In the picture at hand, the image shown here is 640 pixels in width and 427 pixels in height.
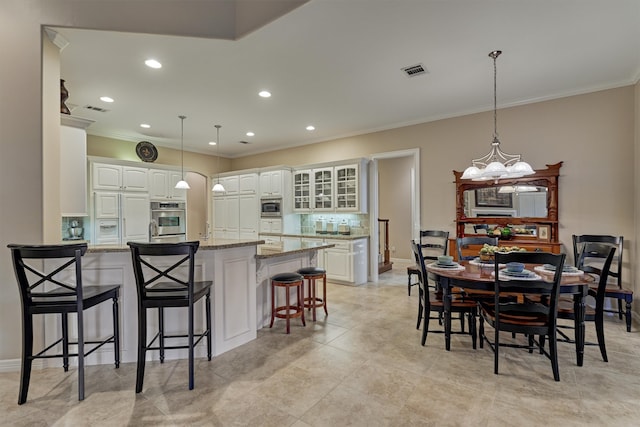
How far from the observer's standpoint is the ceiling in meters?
2.45

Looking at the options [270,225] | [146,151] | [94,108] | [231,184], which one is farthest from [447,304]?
[146,151]

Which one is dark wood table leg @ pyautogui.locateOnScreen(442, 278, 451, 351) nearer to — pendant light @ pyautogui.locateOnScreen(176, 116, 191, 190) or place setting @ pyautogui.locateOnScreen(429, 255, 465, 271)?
place setting @ pyautogui.locateOnScreen(429, 255, 465, 271)

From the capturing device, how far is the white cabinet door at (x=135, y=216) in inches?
224

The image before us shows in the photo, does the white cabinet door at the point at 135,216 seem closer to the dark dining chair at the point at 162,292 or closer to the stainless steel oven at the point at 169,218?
the stainless steel oven at the point at 169,218

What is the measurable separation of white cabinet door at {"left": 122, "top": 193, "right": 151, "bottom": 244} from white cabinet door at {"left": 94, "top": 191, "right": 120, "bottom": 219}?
11 centimetres

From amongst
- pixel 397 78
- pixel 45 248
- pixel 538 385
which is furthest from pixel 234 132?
pixel 538 385

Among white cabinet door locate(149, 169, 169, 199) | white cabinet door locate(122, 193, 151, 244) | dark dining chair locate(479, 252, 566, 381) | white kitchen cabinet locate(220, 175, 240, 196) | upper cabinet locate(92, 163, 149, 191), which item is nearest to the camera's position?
dark dining chair locate(479, 252, 566, 381)

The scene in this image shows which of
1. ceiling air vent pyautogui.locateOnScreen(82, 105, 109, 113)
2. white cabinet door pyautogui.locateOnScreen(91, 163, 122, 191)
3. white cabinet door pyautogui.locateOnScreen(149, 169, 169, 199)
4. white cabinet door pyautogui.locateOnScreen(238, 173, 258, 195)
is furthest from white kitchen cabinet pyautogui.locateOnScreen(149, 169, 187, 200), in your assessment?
ceiling air vent pyautogui.locateOnScreen(82, 105, 109, 113)

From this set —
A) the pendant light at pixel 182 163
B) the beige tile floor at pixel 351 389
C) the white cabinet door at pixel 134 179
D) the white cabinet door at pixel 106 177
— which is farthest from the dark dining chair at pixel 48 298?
the white cabinet door at pixel 134 179

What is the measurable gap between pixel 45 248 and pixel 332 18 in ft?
8.85

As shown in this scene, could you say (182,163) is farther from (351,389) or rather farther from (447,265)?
(351,389)

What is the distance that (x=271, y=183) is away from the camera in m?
6.57

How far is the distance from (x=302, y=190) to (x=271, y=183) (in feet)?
2.39

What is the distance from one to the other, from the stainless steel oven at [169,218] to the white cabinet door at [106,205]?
2.16 ft
